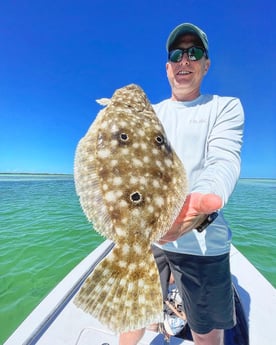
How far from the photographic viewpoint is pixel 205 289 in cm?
227

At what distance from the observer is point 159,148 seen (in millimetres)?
1514

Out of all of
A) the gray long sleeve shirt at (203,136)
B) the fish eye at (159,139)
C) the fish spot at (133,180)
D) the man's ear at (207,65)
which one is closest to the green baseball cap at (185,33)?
the man's ear at (207,65)

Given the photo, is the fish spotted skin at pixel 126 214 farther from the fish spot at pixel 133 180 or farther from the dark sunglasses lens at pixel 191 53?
the dark sunglasses lens at pixel 191 53

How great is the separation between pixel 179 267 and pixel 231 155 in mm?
1359

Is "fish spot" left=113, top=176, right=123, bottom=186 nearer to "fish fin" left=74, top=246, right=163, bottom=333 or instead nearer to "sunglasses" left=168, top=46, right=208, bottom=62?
"fish fin" left=74, top=246, right=163, bottom=333

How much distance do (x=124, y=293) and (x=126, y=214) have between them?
0.49 meters

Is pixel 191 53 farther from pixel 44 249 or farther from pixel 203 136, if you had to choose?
pixel 44 249

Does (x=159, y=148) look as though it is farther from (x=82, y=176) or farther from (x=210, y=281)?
(x=210, y=281)

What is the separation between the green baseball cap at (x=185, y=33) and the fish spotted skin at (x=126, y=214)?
1.50 m

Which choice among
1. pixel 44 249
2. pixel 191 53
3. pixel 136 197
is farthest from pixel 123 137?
pixel 44 249

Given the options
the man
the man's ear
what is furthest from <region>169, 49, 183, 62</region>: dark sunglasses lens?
the man's ear

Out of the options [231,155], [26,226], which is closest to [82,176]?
[231,155]

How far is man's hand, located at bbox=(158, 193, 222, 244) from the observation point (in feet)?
3.85

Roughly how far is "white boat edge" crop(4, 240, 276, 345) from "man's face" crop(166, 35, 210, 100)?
3.14 m
